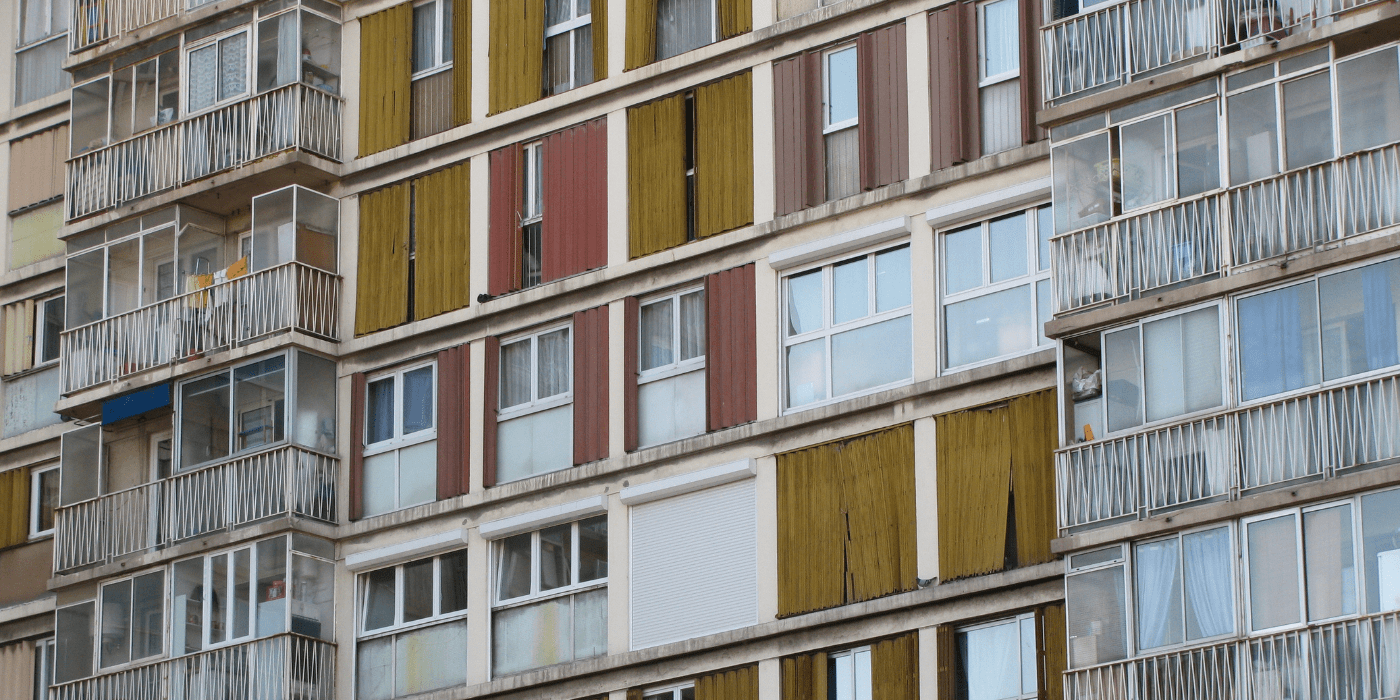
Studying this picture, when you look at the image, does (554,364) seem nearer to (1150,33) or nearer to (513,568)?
(513,568)

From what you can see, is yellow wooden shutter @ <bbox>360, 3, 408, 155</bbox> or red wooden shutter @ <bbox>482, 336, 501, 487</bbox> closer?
red wooden shutter @ <bbox>482, 336, 501, 487</bbox>

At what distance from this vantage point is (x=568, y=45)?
41.2 metres

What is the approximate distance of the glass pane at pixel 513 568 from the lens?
129 feet

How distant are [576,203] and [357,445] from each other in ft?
16.6

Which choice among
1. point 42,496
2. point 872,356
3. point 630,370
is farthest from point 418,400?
point 42,496

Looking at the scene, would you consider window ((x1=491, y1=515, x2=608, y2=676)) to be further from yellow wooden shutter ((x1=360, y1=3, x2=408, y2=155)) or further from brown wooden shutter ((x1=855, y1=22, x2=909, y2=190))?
yellow wooden shutter ((x1=360, y1=3, x2=408, y2=155))

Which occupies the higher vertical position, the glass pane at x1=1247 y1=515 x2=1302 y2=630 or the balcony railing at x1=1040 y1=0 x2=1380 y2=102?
the balcony railing at x1=1040 y1=0 x2=1380 y2=102

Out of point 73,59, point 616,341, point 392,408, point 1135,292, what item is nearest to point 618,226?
point 616,341

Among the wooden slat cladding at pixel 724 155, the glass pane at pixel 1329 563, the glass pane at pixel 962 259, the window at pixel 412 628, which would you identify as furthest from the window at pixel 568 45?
the glass pane at pixel 1329 563

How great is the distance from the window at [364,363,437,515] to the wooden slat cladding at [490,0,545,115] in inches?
166

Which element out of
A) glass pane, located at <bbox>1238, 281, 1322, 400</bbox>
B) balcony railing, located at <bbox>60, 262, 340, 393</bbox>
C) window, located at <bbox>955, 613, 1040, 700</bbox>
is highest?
balcony railing, located at <bbox>60, 262, 340, 393</bbox>

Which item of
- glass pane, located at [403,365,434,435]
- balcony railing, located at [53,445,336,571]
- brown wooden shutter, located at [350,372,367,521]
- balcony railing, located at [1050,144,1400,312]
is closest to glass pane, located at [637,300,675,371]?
glass pane, located at [403,365,434,435]

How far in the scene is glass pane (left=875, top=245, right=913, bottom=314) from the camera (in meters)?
Answer: 36.6

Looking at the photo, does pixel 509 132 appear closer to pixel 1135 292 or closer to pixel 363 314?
pixel 363 314
